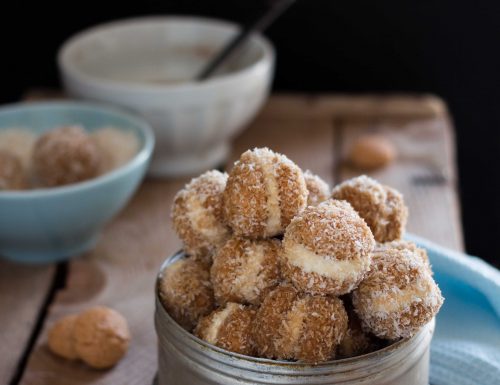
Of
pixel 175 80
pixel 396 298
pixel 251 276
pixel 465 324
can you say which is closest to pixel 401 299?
pixel 396 298

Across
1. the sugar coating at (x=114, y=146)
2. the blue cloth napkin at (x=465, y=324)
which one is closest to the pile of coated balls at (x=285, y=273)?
the blue cloth napkin at (x=465, y=324)

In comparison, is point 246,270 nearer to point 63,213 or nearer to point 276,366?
point 276,366

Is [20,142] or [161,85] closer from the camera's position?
[20,142]

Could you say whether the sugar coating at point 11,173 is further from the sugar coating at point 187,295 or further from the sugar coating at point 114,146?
the sugar coating at point 187,295

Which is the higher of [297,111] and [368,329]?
[368,329]

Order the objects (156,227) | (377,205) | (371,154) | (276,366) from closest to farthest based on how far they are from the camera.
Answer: (276,366) → (377,205) → (156,227) → (371,154)


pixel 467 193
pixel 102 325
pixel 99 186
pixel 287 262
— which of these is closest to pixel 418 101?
pixel 467 193

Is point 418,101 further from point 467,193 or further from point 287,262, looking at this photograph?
point 287,262
